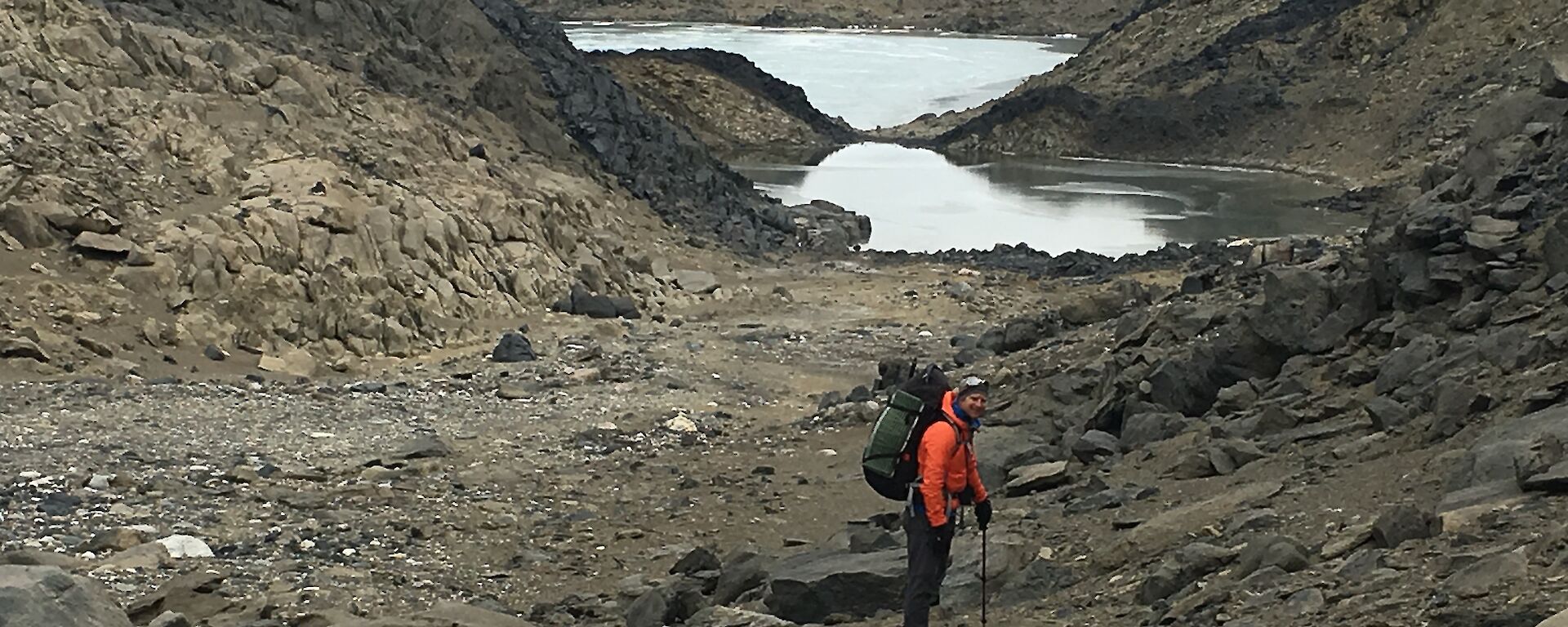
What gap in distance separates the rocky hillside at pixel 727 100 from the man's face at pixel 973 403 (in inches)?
1597

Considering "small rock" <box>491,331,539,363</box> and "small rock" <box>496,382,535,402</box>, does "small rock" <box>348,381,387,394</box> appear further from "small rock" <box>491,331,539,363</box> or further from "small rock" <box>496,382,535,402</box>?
"small rock" <box>491,331,539,363</box>

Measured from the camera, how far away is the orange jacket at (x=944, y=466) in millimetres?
7426

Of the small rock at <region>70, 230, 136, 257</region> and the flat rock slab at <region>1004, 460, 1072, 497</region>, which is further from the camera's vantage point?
the small rock at <region>70, 230, 136, 257</region>

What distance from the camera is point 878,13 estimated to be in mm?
97250

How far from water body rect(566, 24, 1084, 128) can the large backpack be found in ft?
163

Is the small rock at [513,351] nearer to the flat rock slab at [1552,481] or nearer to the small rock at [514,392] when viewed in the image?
the small rock at [514,392]

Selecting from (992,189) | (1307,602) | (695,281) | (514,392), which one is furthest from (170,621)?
(992,189)

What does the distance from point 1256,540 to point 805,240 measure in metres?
20.6

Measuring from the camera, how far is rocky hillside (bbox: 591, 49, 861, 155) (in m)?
49.4

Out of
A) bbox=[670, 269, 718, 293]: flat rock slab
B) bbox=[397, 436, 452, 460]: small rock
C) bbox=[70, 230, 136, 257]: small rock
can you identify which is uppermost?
bbox=[70, 230, 136, 257]: small rock

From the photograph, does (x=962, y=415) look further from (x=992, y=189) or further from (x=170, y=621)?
(x=992, y=189)

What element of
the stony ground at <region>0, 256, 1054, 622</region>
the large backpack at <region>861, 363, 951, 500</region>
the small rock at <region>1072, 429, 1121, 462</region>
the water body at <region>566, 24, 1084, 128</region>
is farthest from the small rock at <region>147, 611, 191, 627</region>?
the water body at <region>566, 24, 1084, 128</region>

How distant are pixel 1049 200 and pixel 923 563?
1221 inches

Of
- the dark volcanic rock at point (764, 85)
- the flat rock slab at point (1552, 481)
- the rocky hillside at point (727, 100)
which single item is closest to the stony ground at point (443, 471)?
the flat rock slab at point (1552, 481)
